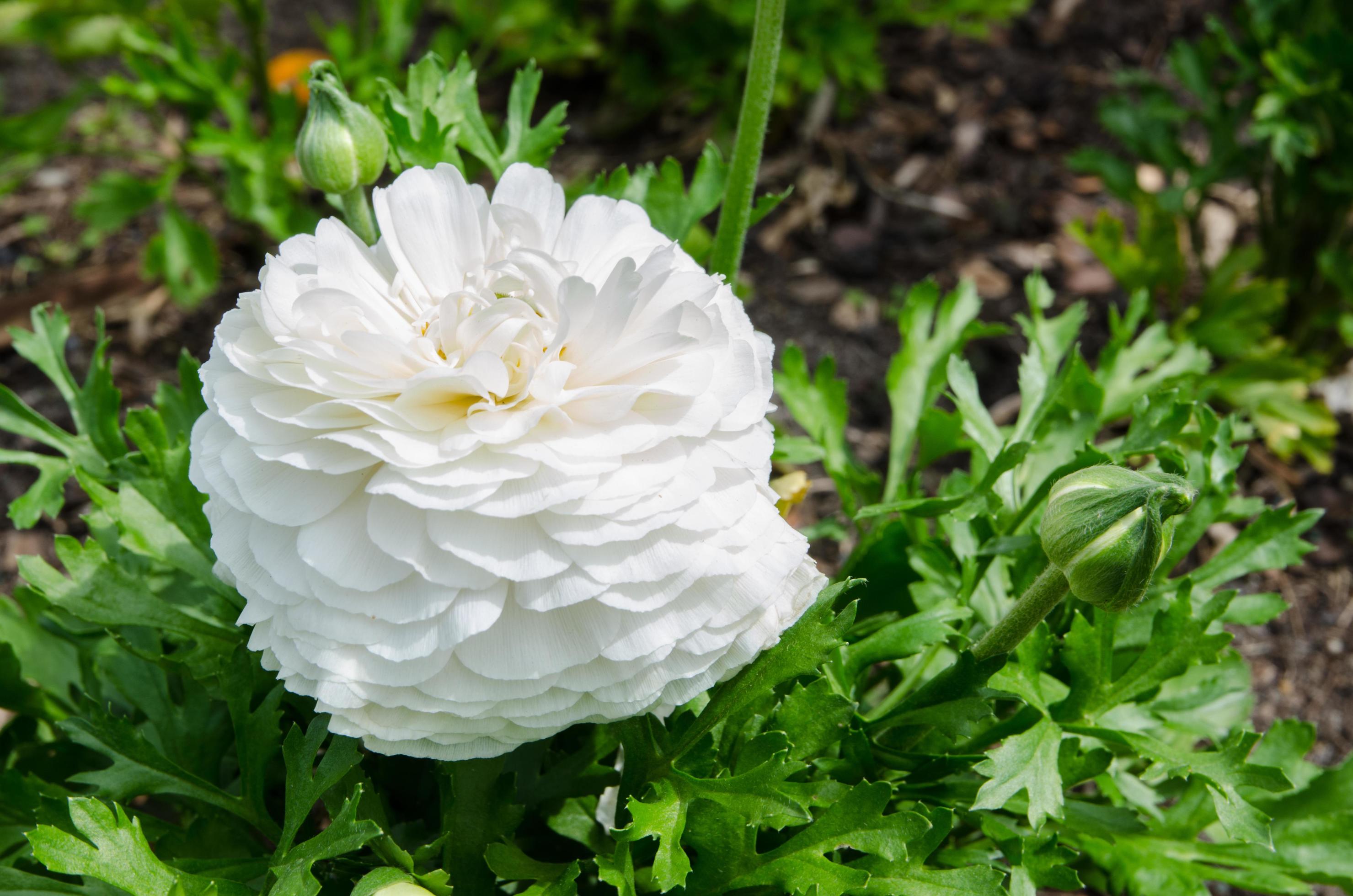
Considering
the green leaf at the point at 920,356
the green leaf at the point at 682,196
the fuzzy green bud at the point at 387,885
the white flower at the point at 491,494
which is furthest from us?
the green leaf at the point at 920,356

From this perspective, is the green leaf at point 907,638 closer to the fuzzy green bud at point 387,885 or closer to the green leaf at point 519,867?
the green leaf at point 519,867

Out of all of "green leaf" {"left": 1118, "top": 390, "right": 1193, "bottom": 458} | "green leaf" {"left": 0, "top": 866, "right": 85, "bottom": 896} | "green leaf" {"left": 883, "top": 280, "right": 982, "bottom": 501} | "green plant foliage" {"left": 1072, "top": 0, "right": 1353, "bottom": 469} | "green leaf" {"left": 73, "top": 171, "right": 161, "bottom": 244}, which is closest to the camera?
"green leaf" {"left": 0, "top": 866, "right": 85, "bottom": 896}

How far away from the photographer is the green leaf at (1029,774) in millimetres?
901

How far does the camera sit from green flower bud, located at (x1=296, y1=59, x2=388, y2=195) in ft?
3.17

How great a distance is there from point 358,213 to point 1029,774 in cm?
76

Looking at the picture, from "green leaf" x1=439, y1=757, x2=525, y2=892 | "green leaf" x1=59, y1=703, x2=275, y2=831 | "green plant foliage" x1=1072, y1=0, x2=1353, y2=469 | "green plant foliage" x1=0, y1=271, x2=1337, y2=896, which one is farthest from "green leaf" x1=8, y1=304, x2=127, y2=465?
"green plant foliage" x1=1072, y1=0, x2=1353, y2=469

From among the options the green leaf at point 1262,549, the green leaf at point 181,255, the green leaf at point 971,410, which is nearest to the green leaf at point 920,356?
the green leaf at point 971,410

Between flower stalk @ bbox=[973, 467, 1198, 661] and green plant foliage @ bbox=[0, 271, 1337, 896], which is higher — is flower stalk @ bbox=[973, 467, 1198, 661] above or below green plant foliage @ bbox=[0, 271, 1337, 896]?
above

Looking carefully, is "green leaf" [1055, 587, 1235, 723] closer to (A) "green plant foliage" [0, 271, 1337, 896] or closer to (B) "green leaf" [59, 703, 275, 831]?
(A) "green plant foliage" [0, 271, 1337, 896]

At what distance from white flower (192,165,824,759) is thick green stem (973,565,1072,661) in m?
0.19

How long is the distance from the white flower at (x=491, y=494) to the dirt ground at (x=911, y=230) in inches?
57.3

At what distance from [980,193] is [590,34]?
39.4 inches

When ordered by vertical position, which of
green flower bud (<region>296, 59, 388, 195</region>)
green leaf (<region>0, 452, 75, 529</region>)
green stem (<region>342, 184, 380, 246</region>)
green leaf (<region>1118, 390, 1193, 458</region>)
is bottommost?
green leaf (<region>0, 452, 75, 529</region>)

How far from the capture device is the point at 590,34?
2695mm
